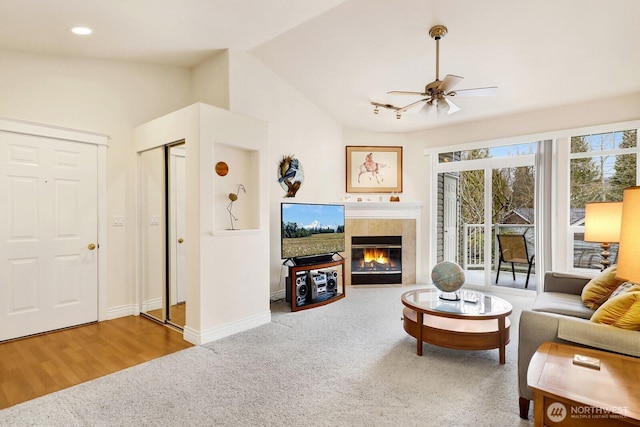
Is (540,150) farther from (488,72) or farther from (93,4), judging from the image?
(93,4)

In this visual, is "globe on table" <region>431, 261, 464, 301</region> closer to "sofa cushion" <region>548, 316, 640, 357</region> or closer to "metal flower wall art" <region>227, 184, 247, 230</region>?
"sofa cushion" <region>548, 316, 640, 357</region>

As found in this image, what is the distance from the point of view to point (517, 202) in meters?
5.12

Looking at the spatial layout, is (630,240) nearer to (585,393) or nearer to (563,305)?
(585,393)

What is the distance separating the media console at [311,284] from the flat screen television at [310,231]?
15 cm

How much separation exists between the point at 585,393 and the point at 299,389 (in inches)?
66.6

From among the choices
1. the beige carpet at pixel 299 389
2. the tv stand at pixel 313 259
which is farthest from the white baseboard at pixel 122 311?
the tv stand at pixel 313 259

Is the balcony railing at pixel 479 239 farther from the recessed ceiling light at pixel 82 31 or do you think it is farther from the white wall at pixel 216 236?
the recessed ceiling light at pixel 82 31

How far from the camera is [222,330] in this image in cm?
339

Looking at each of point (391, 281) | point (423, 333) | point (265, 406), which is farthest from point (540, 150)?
point (265, 406)

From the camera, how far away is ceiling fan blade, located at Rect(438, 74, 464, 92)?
9.61ft

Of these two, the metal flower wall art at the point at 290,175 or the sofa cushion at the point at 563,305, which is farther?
the metal flower wall art at the point at 290,175

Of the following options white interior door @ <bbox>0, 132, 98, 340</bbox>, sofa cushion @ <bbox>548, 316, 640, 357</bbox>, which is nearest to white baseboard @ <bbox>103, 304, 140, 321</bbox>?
white interior door @ <bbox>0, 132, 98, 340</bbox>

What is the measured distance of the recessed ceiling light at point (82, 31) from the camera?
3.06 metres

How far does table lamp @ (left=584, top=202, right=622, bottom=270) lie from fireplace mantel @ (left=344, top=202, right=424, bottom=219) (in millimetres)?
2652
